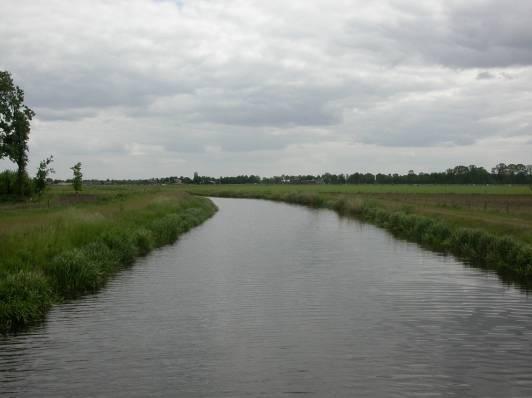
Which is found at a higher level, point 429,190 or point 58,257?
point 429,190

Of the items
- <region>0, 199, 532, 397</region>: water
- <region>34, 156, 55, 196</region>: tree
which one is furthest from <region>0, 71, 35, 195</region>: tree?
<region>0, 199, 532, 397</region>: water

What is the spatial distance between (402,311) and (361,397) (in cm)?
735

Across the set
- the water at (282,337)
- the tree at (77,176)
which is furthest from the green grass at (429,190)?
the water at (282,337)

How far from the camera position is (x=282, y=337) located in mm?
14477

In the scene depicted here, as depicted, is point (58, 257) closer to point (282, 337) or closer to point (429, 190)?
point (282, 337)

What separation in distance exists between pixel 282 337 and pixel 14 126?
173ft

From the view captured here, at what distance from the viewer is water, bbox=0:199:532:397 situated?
1120cm

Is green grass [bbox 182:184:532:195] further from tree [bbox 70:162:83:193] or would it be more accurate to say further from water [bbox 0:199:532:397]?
water [bbox 0:199:532:397]

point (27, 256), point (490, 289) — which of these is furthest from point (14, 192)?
point (490, 289)

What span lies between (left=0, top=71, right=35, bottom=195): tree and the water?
38967mm

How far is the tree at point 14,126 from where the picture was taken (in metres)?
57.2

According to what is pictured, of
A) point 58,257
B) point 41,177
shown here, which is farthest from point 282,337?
point 41,177

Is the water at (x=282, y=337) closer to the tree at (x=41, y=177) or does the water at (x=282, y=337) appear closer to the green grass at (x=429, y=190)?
the tree at (x=41, y=177)

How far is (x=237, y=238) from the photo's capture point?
39094 millimetres
